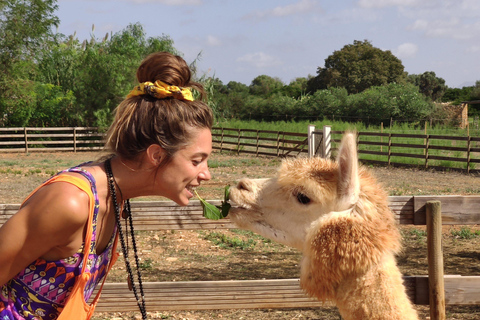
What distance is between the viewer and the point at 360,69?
179 feet

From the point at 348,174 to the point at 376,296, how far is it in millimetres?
561

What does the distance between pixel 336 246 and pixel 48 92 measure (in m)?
34.1

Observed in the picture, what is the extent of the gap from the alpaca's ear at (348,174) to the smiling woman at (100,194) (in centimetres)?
64

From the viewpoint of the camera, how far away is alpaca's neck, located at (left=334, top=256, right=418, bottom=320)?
2.13 meters

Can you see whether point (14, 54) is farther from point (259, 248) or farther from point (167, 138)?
point (167, 138)

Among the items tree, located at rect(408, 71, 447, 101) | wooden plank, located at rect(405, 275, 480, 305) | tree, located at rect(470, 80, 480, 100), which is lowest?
wooden plank, located at rect(405, 275, 480, 305)

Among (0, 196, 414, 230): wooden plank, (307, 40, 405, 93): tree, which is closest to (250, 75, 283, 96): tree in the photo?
(307, 40, 405, 93): tree

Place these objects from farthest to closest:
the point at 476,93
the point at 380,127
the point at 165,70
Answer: the point at 476,93, the point at 380,127, the point at 165,70

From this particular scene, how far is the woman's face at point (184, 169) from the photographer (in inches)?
78.9

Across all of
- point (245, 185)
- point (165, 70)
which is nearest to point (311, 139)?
point (245, 185)

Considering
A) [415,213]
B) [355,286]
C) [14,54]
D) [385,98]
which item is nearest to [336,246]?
[355,286]

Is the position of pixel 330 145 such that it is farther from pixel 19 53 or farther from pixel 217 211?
pixel 19 53

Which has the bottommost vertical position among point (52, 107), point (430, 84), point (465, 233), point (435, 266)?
point (465, 233)

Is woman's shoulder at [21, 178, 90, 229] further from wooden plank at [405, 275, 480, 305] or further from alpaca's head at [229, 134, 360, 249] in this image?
wooden plank at [405, 275, 480, 305]
